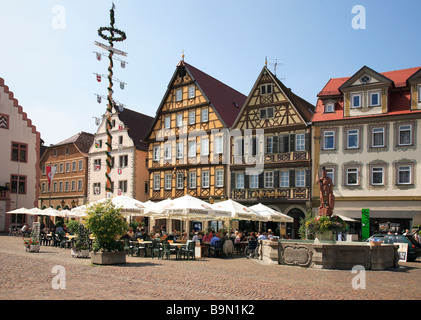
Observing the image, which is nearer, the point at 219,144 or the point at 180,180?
the point at 219,144

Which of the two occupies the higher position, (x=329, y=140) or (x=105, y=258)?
(x=329, y=140)

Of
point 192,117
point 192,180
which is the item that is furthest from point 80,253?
point 192,117

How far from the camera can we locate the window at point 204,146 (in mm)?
39188

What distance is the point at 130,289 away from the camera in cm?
1089

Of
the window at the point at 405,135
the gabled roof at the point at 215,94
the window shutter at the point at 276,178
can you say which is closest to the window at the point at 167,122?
the gabled roof at the point at 215,94

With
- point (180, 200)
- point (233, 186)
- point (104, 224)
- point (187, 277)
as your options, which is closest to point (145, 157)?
point (233, 186)

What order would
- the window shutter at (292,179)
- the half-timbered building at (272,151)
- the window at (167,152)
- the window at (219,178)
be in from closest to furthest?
the half-timbered building at (272,151)
the window shutter at (292,179)
the window at (219,178)
the window at (167,152)

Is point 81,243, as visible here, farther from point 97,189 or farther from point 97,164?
point 97,164

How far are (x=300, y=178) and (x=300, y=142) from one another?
2.71m

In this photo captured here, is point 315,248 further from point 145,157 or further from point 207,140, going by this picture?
point 145,157

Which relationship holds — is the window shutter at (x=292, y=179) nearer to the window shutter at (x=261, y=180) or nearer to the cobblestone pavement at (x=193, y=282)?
the window shutter at (x=261, y=180)

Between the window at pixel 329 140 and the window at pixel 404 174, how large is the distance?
4823 mm

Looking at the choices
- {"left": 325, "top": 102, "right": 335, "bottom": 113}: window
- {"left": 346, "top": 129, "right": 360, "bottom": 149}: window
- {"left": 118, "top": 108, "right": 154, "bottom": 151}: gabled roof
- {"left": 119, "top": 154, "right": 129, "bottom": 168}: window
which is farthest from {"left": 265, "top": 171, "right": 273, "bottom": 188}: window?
{"left": 119, "top": 154, "right": 129, "bottom": 168}: window

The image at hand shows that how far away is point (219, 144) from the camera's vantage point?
38.4 meters
